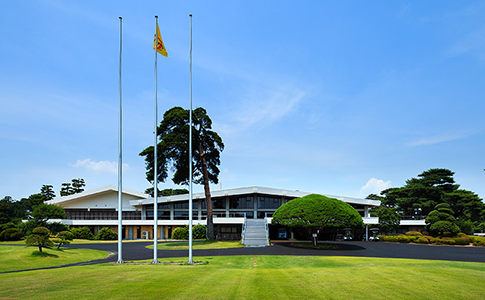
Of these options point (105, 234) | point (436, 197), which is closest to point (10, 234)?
point (105, 234)

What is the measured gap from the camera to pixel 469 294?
38.2 feet

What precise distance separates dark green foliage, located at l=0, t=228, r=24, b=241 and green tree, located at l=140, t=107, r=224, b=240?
22.1m

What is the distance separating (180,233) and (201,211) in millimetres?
6241

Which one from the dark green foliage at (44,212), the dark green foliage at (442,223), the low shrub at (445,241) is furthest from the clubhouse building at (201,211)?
the dark green foliage at (44,212)

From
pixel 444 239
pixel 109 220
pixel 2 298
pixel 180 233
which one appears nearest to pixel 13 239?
pixel 109 220

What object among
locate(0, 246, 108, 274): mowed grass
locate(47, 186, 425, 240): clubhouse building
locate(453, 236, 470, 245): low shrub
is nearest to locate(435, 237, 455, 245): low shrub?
locate(453, 236, 470, 245): low shrub

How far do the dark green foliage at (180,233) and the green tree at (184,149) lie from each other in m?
8.20

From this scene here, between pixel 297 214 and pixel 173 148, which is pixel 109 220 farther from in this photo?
pixel 297 214

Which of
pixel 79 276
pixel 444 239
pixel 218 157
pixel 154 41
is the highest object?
pixel 154 41

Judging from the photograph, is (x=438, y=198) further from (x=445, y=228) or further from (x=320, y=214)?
(x=320, y=214)

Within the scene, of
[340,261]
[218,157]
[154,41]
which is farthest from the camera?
[218,157]

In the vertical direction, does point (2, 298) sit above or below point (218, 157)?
below

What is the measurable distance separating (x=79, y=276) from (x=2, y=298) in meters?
4.76

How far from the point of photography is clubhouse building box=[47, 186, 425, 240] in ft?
166
